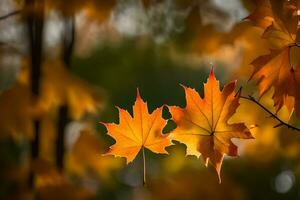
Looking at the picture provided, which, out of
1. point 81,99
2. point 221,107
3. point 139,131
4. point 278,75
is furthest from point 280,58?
point 81,99

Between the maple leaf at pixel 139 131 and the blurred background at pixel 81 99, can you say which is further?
the blurred background at pixel 81 99

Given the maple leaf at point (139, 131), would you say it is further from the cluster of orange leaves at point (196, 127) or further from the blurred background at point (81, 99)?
the blurred background at point (81, 99)

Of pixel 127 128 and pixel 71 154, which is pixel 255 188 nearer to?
pixel 71 154

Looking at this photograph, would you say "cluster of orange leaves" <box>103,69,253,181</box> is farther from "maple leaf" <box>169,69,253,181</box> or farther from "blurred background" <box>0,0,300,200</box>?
"blurred background" <box>0,0,300,200</box>

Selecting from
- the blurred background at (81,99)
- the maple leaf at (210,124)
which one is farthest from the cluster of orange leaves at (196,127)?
the blurred background at (81,99)

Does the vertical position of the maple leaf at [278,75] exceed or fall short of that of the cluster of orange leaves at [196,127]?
it exceeds it
